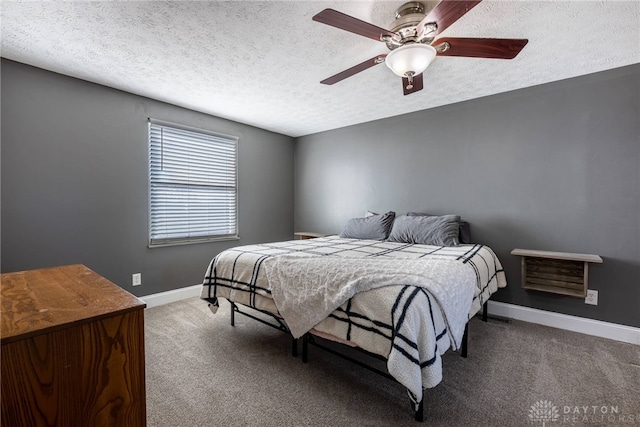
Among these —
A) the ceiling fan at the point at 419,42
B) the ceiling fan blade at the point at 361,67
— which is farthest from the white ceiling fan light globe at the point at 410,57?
the ceiling fan blade at the point at 361,67

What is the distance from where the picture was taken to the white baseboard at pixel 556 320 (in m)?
2.38

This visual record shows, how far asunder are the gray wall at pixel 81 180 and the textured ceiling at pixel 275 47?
0.20 metres

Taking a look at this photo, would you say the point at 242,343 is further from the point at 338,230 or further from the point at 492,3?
the point at 492,3

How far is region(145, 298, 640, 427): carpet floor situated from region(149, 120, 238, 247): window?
127 cm

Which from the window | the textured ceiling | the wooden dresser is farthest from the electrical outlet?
the wooden dresser

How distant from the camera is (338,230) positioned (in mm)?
4332

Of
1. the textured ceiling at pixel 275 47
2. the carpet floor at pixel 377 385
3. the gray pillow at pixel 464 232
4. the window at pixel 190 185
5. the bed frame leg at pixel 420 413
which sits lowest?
the carpet floor at pixel 377 385

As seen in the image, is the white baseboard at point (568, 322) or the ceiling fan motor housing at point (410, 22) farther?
the white baseboard at point (568, 322)

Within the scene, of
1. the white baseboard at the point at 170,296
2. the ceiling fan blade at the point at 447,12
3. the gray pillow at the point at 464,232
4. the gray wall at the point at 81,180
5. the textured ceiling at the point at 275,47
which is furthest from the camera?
the white baseboard at the point at 170,296

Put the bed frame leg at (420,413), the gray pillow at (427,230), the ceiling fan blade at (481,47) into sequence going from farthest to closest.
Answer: the gray pillow at (427,230) < the ceiling fan blade at (481,47) < the bed frame leg at (420,413)

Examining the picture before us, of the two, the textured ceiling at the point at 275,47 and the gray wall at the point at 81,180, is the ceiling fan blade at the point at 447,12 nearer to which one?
the textured ceiling at the point at 275,47

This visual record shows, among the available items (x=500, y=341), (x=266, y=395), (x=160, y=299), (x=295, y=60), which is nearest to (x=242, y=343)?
(x=266, y=395)

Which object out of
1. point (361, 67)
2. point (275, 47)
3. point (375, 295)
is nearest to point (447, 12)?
point (361, 67)

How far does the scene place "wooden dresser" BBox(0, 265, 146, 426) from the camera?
72 cm
